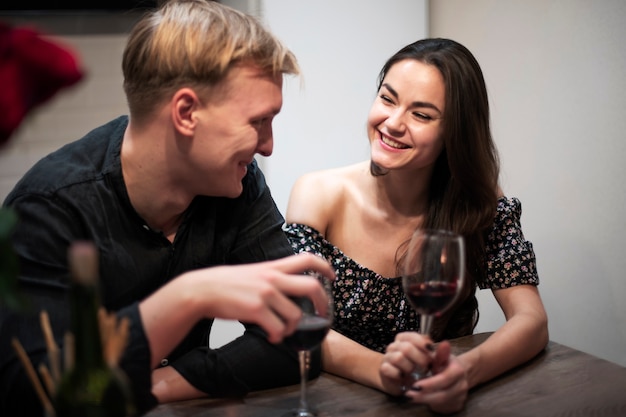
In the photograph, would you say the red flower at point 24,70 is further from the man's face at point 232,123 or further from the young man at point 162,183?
the man's face at point 232,123

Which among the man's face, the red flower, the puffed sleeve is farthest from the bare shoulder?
the red flower

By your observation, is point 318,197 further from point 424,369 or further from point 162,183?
point 424,369

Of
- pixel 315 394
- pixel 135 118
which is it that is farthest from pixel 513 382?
pixel 135 118

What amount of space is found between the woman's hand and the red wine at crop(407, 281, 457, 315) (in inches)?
2.4

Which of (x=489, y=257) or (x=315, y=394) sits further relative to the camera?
(x=489, y=257)

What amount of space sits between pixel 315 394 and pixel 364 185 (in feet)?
2.89

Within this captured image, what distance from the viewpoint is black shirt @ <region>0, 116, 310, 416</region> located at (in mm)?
1433

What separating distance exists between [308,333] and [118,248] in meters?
0.51

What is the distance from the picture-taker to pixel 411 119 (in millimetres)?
2111

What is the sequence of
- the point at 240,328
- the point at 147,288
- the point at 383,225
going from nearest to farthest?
1. the point at 147,288
2. the point at 383,225
3. the point at 240,328

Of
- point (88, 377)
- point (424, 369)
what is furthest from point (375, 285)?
point (88, 377)

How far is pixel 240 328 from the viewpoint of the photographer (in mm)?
3270

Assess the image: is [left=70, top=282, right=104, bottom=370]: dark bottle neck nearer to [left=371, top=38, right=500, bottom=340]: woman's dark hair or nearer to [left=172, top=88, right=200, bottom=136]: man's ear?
[left=172, top=88, right=200, bottom=136]: man's ear

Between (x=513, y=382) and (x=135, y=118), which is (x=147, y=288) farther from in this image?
(x=513, y=382)
